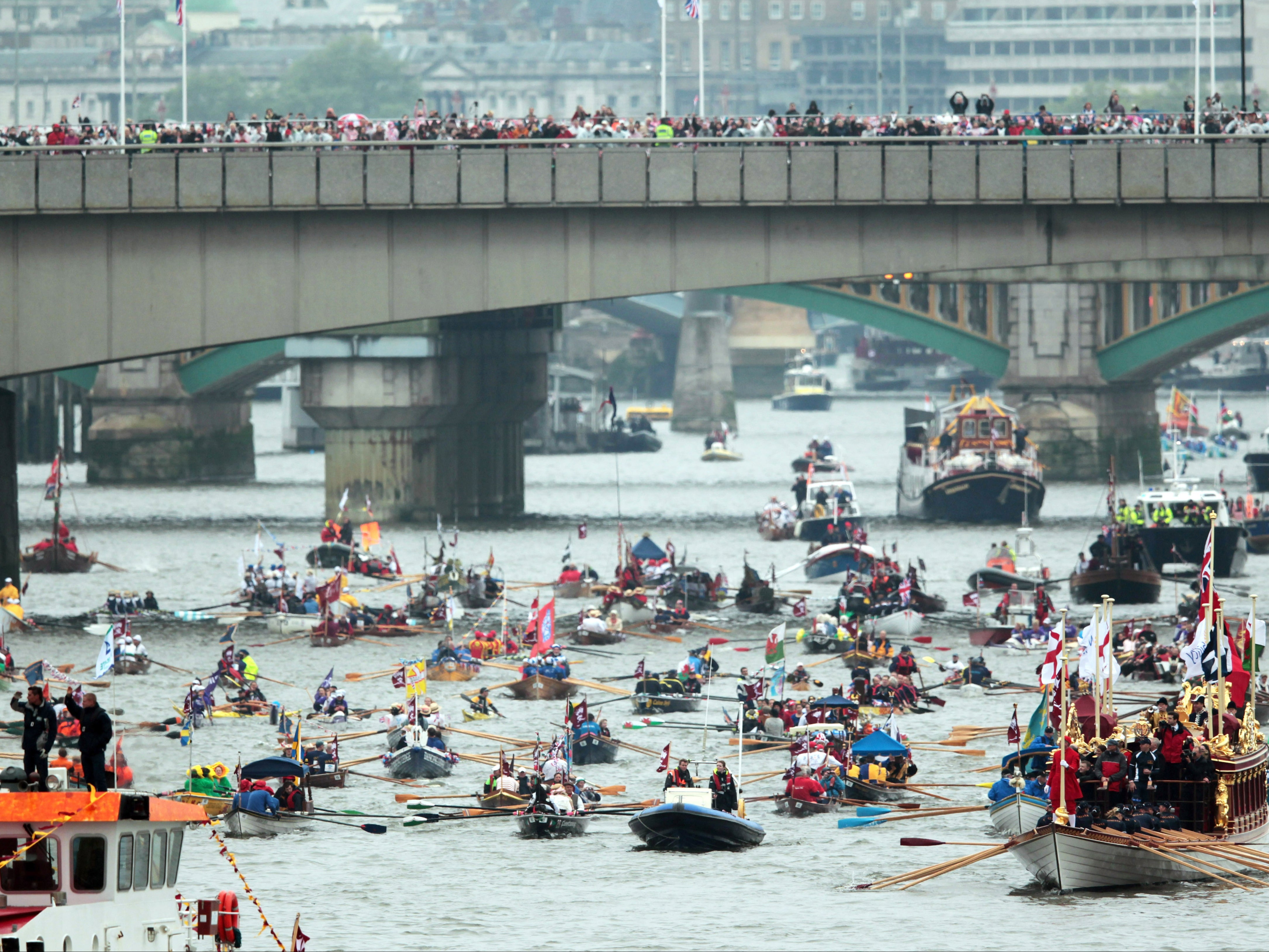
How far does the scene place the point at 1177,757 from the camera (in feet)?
141

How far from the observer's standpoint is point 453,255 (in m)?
66.6

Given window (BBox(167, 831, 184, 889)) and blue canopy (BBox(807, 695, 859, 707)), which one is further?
blue canopy (BBox(807, 695, 859, 707))

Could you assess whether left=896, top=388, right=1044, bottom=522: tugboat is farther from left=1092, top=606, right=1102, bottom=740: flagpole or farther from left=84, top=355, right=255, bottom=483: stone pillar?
left=1092, top=606, right=1102, bottom=740: flagpole

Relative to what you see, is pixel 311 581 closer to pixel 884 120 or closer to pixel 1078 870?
pixel 884 120

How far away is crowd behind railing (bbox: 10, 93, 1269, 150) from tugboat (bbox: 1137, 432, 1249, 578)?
70.0 ft

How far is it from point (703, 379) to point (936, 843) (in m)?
135

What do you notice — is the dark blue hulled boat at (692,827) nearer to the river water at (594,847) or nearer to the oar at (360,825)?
the river water at (594,847)

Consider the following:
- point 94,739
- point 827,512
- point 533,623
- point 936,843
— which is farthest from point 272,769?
point 827,512

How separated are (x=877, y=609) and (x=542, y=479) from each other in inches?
2447

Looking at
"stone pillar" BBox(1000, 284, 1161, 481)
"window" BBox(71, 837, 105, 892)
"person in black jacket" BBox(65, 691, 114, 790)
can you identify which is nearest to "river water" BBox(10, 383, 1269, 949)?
"person in black jacket" BBox(65, 691, 114, 790)

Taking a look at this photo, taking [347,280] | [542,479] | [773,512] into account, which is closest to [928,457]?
[773,512]

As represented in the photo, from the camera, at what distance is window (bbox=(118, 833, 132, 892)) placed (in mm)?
30500

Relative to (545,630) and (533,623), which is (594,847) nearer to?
(545,630)

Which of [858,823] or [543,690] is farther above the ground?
[543,690]
